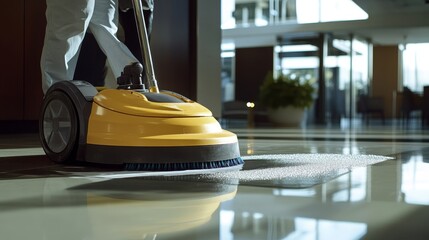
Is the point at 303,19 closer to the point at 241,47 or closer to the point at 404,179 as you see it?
the point at 241,47

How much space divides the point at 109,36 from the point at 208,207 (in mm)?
1049

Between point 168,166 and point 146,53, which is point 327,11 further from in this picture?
point 168,166

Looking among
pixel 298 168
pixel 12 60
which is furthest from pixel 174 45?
pixel 298 168

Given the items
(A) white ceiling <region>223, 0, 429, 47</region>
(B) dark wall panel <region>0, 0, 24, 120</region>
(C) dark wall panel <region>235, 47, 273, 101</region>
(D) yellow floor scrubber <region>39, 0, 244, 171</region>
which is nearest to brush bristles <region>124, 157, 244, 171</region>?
(D) yellow floor scrubber <region>39, 0, 244, 171</region>

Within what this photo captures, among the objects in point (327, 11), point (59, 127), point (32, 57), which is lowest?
point (59, 127)

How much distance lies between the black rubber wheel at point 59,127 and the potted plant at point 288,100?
6.19 m

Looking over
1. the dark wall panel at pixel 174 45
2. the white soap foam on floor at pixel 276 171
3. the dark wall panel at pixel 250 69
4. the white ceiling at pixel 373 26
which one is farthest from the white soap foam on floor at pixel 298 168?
the dark wall panel at pixel 250 69

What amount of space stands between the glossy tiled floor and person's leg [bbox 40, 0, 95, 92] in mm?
506

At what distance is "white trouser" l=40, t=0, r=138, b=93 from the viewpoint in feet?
5.43

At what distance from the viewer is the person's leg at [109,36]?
1.67 m

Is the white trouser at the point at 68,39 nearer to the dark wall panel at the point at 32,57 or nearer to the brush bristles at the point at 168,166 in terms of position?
the brush bristles at the point at 168,166

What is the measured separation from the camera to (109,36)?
68.1 inches

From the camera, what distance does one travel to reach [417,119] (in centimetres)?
1116

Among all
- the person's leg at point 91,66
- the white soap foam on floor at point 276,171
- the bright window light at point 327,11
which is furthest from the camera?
the bright window light at point 327,11
